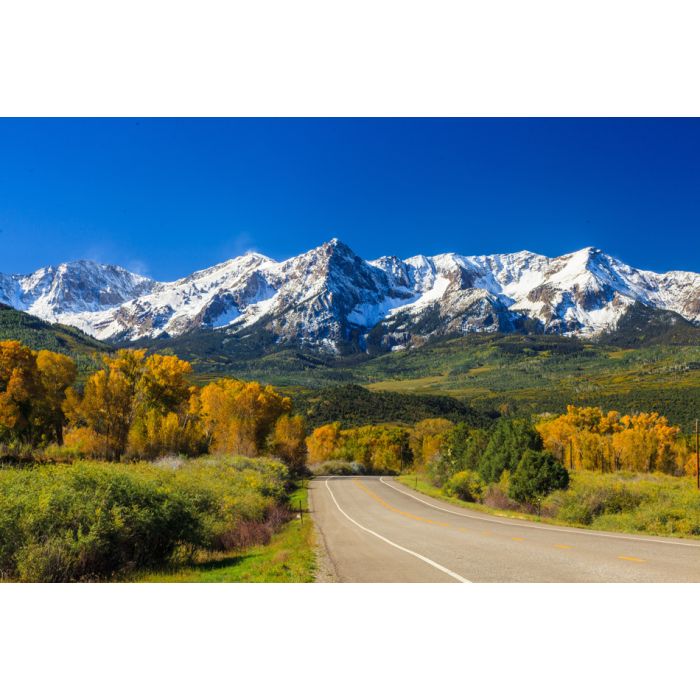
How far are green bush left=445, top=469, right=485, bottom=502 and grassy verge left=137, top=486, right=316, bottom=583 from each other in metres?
26.8

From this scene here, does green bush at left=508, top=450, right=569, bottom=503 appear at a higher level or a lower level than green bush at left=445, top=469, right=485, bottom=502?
higher

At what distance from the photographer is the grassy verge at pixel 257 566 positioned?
40.2 feet

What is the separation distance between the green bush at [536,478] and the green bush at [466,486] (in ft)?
27.9

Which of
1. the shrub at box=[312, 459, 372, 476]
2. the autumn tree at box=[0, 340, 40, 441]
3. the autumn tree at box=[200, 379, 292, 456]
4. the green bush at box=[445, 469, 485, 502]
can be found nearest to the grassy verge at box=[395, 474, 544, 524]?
the green bush at box=[445, 469, 485, 502]

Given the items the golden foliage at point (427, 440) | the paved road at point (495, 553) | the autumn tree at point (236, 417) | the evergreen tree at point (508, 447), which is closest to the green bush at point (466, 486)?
the evergreen tree at point (508, 447)

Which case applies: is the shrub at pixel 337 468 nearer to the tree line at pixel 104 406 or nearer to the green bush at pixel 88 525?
the tree line at pixel 104 406

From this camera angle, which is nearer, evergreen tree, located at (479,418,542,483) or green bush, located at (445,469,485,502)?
evergreen tree, located at (479,418,542,483)

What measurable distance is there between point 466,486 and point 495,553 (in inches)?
1296

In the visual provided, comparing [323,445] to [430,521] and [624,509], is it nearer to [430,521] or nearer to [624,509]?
[430,521]

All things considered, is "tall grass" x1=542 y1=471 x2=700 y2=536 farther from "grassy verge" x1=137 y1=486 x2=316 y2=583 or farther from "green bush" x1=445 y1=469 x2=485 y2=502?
"grassy verge" x1=137 y1=486 x2=316 y2=583

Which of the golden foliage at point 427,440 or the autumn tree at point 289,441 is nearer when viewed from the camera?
the autumn tree at point 289,441

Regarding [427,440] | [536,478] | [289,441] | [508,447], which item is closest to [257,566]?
[536,478]

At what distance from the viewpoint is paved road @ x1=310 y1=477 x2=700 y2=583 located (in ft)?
38.4

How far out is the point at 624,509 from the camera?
26516 millimetres
